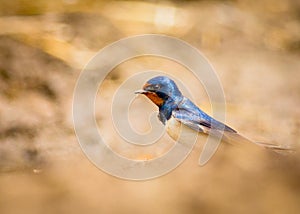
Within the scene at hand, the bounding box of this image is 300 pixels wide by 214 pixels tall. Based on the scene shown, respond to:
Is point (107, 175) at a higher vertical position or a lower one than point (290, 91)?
lower

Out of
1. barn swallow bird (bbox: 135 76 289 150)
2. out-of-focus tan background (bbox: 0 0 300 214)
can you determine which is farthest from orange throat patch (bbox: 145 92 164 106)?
out-of-focus tan background (bbox: 0 0 300 214)

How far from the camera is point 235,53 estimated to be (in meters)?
2.21

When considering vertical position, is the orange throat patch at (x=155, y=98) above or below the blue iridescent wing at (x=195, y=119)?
above

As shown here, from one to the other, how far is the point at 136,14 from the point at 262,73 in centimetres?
48

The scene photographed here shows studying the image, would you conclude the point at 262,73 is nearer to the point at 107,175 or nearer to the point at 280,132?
the point at 280,132

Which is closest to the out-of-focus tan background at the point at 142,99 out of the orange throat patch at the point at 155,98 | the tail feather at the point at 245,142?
the tail feather at the point at 245,142

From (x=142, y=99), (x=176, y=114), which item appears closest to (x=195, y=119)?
(x=176, y=114)

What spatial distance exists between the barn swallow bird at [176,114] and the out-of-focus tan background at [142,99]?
72 millimetres

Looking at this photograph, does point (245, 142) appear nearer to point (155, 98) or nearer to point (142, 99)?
point (155, 98)

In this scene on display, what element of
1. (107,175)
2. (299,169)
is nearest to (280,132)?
(299,169)

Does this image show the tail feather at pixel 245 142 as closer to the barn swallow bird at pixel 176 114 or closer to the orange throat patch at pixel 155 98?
the barn swallow bird at pixel 176 114

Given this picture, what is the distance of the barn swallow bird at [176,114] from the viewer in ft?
5.39

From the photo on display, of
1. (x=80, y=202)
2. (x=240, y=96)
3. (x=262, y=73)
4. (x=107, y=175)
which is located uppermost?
(x=262, y=73)

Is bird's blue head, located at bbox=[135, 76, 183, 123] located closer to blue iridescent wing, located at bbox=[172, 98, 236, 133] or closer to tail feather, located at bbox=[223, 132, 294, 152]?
blue iridescent wing, located at bbox=[172, 98, 236, 133]
